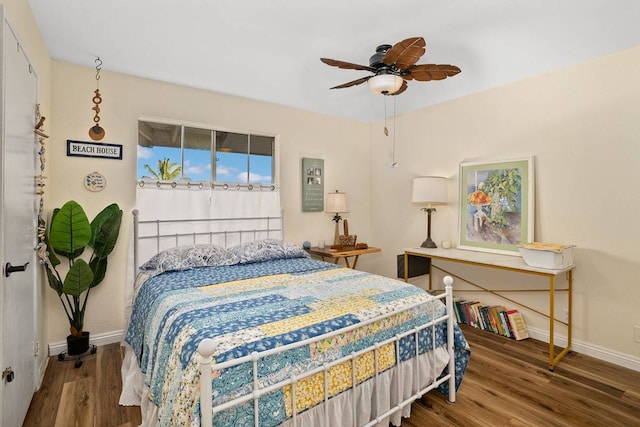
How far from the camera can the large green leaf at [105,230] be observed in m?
2.85

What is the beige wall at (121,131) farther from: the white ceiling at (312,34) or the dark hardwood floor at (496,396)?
the dark hardwood floor at (496,396)

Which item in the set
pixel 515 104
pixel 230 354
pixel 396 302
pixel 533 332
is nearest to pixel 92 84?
pixel 230 354

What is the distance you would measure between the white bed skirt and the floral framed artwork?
5.65ft

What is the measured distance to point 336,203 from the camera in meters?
4.23

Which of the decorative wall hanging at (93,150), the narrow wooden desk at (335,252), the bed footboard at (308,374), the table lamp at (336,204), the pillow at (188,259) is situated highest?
the decorative wall hanging at (93,150)

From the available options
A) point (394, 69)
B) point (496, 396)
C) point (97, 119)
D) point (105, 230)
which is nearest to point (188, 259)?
point (105, 230)

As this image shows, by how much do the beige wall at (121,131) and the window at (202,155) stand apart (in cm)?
11

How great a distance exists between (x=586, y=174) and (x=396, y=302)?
2.22 m

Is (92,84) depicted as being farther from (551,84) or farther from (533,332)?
(533,332)

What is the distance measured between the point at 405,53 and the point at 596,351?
2.93 metres

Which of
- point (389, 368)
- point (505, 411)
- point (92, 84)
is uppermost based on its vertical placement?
point (92, 84)

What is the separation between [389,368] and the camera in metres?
1.84

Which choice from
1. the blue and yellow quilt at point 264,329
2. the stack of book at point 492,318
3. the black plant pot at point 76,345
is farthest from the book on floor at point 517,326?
the black plant pot at point 76,345

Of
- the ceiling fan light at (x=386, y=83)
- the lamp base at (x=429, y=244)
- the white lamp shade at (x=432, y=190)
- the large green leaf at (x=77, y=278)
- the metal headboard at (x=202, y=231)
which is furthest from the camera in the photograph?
the lamp base at (x=429, y=244)
